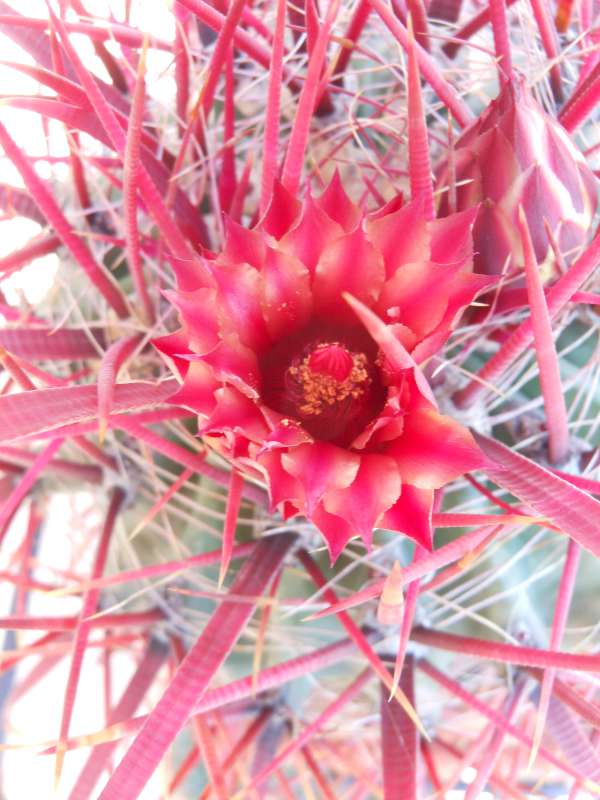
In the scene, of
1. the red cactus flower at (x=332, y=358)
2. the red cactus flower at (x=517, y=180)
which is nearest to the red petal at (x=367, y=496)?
the red cactus flower at (x=332, y=358)

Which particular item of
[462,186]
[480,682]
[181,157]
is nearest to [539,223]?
[462,186]

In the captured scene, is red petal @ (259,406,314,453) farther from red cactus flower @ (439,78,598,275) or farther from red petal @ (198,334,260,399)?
red cactus flower @ (439,78,598,275)

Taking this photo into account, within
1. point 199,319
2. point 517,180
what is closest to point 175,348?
point 199,319

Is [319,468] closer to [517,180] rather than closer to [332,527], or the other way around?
[332,527]

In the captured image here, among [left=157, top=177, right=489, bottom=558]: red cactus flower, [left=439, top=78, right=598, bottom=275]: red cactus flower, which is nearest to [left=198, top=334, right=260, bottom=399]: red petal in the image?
[left=157, top=177, right=489, bottom=558]: red cactus flower

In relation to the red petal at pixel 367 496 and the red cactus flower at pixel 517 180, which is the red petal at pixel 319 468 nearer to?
the red petal at pixel 367 496

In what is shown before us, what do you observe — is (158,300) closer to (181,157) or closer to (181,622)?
(181,157)
